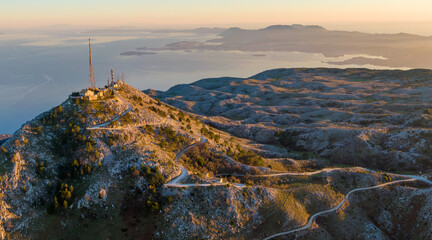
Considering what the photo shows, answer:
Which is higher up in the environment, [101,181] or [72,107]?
[72,107]

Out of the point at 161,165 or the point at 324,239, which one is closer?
the point at 324,239

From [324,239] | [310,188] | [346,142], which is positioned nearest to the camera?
[324,239]

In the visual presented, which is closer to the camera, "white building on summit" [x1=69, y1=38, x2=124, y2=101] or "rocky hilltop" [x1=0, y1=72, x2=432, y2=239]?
"rocky hilltop" [x1=0, y1=72, x2=432, y2=239]

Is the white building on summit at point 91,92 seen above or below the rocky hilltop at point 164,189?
above

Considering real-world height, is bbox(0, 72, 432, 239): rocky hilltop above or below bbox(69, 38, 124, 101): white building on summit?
below

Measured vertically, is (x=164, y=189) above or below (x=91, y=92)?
below

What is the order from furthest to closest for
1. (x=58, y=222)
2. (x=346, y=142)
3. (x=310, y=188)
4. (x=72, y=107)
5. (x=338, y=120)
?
1. (x=338, y=120)
2. (x=346, y=142)
3. (x=72, y=107)
4. (x=310, y=188)
5. (x=58, y=222)

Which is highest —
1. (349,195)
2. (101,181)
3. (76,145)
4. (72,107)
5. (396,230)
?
(72,107)

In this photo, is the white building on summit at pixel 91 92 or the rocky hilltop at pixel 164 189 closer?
the rocky hilltop at pixel 164 189

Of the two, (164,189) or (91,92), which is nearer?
(164,189)

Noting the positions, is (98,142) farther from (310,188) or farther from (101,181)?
(310,188)

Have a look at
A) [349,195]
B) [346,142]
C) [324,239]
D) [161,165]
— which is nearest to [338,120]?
[346,142]
